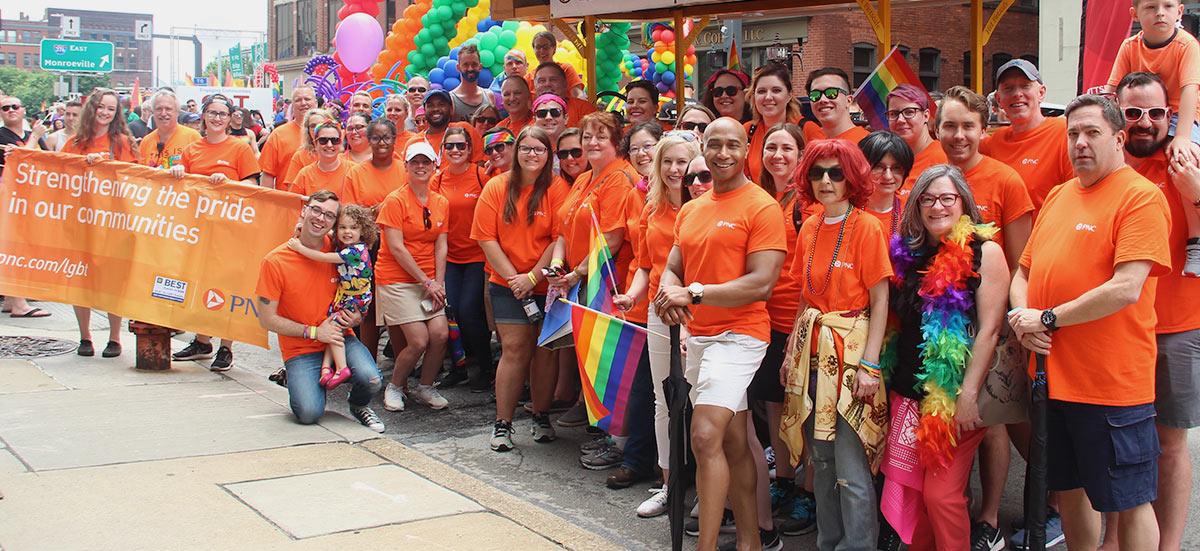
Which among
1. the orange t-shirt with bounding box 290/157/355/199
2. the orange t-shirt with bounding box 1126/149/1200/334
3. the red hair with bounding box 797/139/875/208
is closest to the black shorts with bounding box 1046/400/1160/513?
the orange t-shirt with bounding box 1126/149/1200/334

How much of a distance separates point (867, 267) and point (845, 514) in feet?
3.31

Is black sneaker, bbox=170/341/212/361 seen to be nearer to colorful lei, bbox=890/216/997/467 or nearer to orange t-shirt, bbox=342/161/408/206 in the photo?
orange t-shirt, bbox=342/161/408/206

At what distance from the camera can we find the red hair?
470 cm

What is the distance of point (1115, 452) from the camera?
419 cm

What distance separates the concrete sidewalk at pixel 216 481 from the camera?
511 centimetres

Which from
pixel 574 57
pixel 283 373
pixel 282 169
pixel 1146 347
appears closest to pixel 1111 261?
pixel 1146 347

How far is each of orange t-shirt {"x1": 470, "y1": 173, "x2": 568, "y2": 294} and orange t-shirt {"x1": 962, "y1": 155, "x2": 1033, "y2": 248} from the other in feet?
9.19

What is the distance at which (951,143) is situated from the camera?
5129mm

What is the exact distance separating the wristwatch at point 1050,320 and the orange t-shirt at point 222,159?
6577 mm

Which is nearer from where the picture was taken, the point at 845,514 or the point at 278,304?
the point at 845,514

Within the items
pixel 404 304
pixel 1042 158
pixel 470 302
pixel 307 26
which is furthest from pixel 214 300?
pixel 307 26

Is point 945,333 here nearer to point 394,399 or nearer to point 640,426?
point 640,426

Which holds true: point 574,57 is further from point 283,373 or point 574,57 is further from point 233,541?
point 233,541

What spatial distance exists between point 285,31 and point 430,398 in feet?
176
